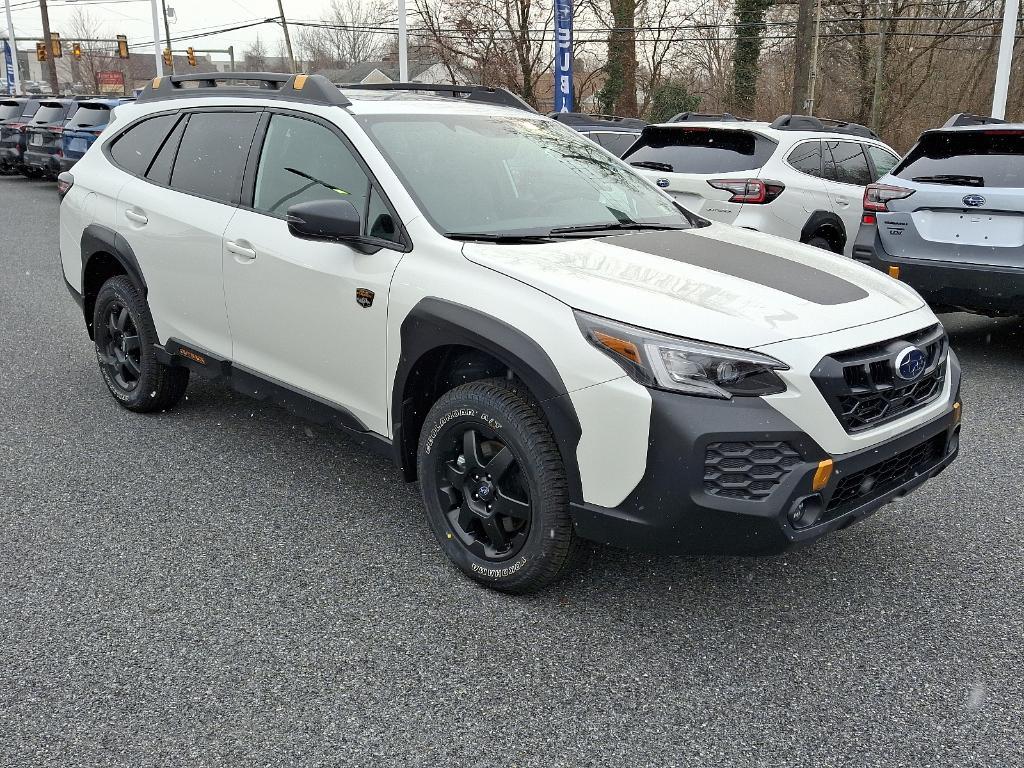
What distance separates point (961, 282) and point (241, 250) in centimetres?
457

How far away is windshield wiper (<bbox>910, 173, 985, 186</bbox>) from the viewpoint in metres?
6.07

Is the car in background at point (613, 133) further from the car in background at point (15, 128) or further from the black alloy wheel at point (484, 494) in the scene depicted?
the car in background at point (15, 128)

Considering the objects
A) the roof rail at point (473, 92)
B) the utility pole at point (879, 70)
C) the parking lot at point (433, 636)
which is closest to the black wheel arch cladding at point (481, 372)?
the parking lot at point (433, 636)

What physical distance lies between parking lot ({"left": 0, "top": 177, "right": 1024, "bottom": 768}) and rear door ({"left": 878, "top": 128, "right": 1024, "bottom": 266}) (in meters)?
2.02

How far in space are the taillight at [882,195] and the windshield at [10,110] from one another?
Answer: 2174 centimetres

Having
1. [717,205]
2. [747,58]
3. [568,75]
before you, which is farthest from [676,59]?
[717,205]

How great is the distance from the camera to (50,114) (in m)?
19.2

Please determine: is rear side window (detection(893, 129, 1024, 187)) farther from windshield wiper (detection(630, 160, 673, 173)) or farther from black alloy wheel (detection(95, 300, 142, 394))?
black alloy wheel (detection(95, 300, 142, 394))

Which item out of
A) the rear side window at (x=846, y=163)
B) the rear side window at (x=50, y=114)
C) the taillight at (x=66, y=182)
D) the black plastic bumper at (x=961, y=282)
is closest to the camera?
the taillight at (x=66, y=182)

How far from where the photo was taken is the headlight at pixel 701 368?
2691 millimetres

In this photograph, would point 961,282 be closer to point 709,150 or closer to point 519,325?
point 709,150

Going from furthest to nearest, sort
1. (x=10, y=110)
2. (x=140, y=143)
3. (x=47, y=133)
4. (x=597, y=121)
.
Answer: (x=10, y=110)
(x=47, y=133)
(x=597, y=121)
(x=140, y=143)

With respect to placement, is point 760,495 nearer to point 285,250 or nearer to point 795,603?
point 795,603

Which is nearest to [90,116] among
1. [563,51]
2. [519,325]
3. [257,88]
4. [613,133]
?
[563,51]
